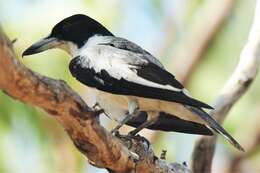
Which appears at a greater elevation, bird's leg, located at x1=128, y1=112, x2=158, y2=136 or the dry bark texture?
the dry bark texture

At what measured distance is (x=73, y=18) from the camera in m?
4.61

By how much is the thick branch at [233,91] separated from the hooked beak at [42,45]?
1061mm

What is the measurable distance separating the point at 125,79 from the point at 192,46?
6.56 feet

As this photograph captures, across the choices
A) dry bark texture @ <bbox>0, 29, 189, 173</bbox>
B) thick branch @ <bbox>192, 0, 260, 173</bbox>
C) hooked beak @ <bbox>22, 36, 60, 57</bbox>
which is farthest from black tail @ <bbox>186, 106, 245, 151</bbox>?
hooked beak @ <bbox>22, 36, 60, 57</bbox>

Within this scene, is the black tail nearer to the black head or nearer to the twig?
the black head

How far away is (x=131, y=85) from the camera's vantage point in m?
3.92

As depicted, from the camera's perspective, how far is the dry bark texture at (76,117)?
2973 mm

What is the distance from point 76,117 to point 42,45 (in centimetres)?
125

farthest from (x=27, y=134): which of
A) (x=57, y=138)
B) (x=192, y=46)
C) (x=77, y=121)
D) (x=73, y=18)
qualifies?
(x=77, y=121)

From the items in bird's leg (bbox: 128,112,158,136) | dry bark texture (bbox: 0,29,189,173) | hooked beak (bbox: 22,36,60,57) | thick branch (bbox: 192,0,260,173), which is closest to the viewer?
dry bark texture (bbox: 0,29,189,173)

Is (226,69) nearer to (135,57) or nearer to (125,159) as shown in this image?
(135,57)

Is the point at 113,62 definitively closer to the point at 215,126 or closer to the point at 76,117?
the point at 215,126

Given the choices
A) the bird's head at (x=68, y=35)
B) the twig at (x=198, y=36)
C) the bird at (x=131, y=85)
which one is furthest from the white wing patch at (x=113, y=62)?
the twig at (x=198, y=36)

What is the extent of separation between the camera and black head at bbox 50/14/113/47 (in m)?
4.52
